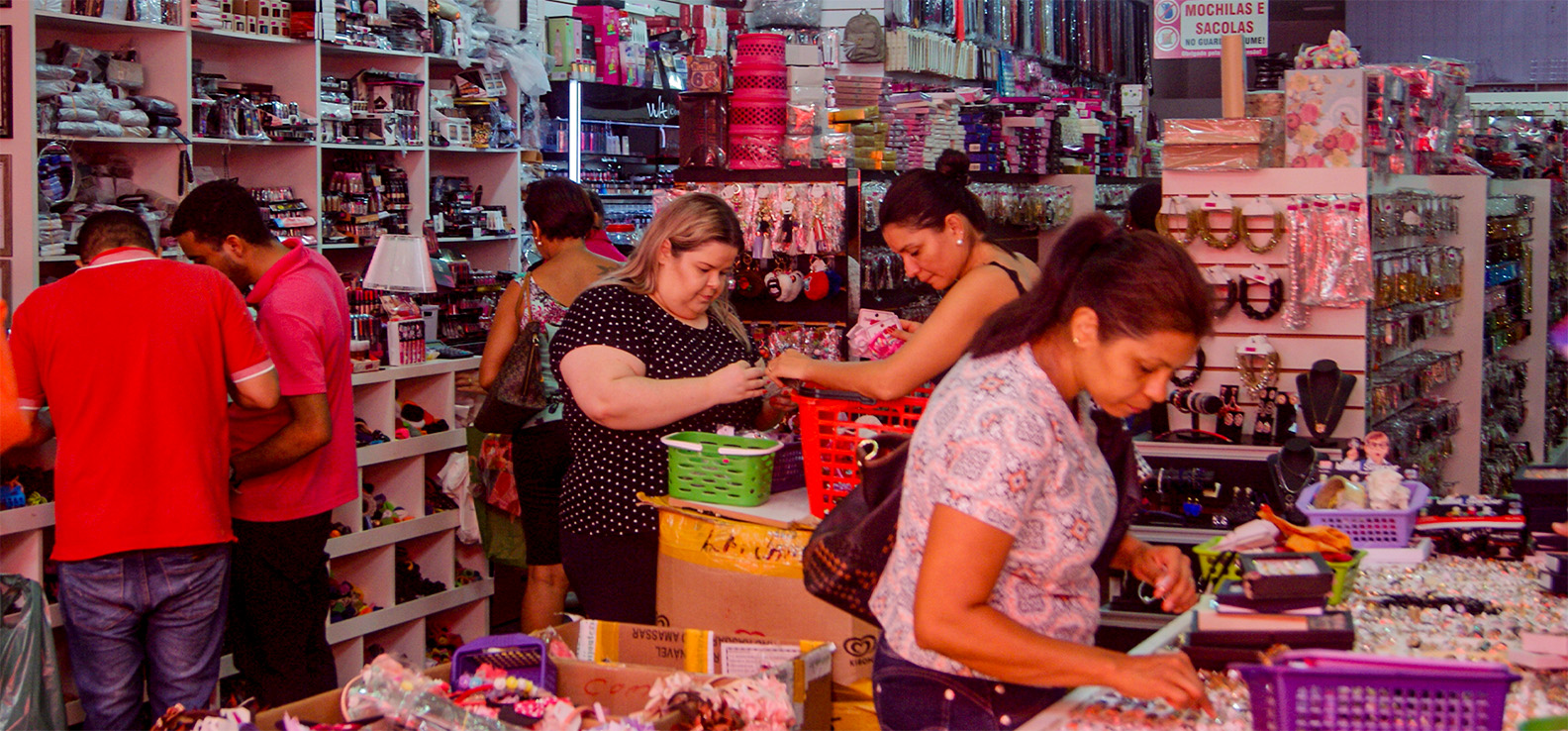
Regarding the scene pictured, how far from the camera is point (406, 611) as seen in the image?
16.4 feet

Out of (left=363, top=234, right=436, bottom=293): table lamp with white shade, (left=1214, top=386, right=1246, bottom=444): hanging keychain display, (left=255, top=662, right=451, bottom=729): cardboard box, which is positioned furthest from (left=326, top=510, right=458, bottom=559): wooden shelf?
(left=1214, top=386, right=1246, bottom=444): hanging keychain display

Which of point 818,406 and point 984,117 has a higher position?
point 984,117

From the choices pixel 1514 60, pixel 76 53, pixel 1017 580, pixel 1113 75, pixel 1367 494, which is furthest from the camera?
pixel 1514 60

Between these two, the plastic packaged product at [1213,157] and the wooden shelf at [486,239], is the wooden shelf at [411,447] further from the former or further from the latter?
the plastic packaged product at [1213,157]

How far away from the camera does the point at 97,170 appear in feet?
17.4

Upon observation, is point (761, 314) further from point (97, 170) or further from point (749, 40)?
point (97, 170)

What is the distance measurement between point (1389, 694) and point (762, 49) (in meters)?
4.17

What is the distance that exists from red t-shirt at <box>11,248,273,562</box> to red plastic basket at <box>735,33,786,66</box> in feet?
8.47

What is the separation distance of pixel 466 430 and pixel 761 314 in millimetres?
1242

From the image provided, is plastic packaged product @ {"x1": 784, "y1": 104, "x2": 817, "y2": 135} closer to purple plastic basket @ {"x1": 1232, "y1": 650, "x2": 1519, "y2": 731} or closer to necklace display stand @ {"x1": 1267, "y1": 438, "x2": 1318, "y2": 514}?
necklace display stand @ {"x1": 1267, "y1": 438, "x2": 1318, "y2": 514}

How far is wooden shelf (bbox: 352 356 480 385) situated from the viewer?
189 inches

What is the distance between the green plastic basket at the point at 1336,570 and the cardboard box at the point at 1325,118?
81.2 inches

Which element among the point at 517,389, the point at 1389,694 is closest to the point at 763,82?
the point at 517,389

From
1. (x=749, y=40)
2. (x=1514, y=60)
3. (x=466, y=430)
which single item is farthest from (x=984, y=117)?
(x=1514, y=60)
